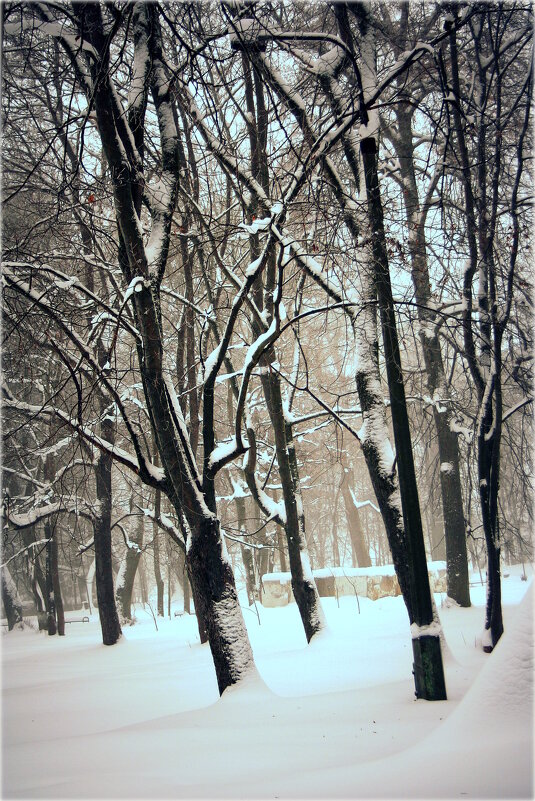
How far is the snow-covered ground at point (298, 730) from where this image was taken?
2463mm

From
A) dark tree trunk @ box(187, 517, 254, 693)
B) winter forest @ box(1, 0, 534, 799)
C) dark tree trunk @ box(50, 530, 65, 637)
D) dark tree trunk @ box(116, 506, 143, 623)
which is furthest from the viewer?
dark tree trunk @ box(116, 506, 143, 623)

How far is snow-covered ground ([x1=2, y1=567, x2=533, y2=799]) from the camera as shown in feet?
8.08

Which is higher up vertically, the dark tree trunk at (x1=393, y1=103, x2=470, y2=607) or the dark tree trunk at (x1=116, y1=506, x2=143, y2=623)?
the dark tree trunk at (x1=393, y1=103, x2=470, y2=607)

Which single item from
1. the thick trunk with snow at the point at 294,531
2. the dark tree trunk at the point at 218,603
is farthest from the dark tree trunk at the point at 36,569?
the dark tree trunk at the point at 218,603

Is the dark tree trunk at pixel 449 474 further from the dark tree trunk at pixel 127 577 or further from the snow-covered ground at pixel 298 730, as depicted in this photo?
the dark tree trunk at pixel 127 577

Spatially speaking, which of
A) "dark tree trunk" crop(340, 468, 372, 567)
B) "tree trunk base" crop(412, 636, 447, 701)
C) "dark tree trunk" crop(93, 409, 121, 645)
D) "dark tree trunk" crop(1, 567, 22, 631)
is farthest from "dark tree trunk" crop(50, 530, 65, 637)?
"tree trunk base" crop(412, 636, 447, 701)

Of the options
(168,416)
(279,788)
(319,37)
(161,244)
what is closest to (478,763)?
(279,788)

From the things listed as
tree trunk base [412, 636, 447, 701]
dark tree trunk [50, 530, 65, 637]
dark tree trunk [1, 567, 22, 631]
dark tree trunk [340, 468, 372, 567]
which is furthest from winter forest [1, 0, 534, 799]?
dark tree trunk [340, 468, 372, 567]

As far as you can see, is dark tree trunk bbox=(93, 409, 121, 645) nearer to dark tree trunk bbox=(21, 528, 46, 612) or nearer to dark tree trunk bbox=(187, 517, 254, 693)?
dark tree trunk bbox=(21, 528, 46, 612)

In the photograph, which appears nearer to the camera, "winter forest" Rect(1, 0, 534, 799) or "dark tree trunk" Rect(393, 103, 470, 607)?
"winter forest" Rect(1, 0, 534, 799)

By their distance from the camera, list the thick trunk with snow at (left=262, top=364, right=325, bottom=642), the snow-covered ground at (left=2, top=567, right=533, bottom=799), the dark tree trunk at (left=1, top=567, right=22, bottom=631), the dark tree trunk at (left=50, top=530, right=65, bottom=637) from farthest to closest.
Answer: the dark tree trunk at (left=1, top=567, right=22, bottom=631), the dark tree trunk at (left=50, top=530, right=65, bottom=637), the thick trunk with snow at (left=262, top=364, right=325, bottom=642), the snow-covered ground at (left=2, top=567, right=533, bottom=799)

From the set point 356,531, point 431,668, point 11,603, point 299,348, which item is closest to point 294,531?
point 299,348

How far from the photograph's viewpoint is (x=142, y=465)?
5438mm

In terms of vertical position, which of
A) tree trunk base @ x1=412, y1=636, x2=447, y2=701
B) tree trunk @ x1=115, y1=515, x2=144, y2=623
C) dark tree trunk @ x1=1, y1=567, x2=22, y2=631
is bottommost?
dark tree trunk @ x1=1, y1=567, x2=22, y2=631
